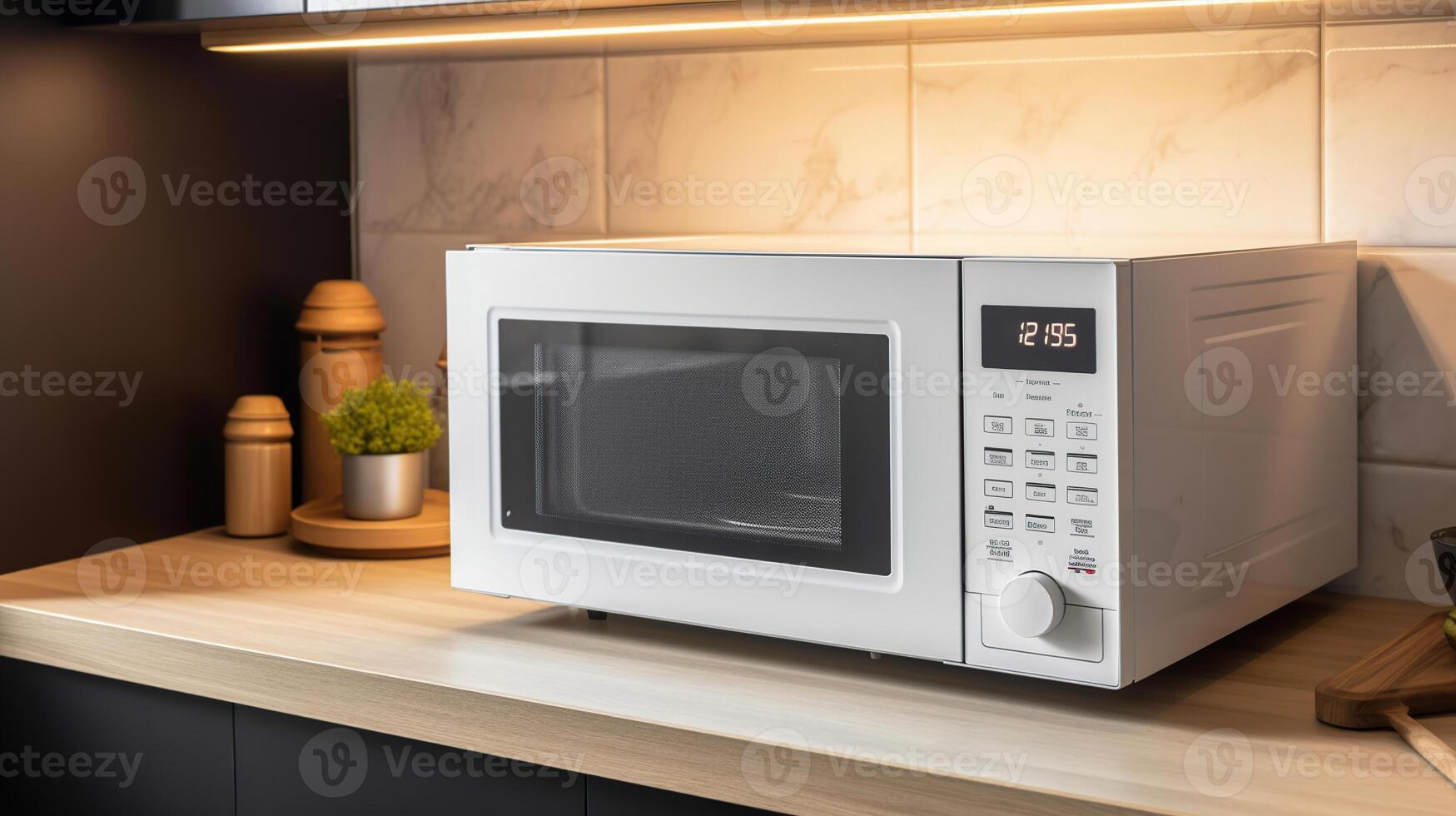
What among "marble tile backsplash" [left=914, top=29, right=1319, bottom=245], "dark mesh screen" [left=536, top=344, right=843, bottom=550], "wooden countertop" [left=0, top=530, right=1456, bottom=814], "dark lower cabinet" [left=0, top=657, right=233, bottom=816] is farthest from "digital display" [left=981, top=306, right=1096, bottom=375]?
"dark lower cabinet" [left=0, top=657, right=233, bottom=816]

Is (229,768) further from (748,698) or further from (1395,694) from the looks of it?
(1395,694)

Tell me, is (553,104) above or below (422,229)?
above

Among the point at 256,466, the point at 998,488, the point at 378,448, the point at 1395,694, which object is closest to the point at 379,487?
the point at 378,448

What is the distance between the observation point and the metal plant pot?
1335 mm

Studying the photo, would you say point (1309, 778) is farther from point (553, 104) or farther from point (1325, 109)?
point (553, 104)

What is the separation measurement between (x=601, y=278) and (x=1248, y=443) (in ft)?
1.54

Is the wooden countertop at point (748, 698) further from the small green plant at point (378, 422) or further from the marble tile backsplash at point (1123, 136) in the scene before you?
the marble tile backsplash at point (1123, 136)

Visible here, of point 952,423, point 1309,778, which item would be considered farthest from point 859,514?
point 1309,778

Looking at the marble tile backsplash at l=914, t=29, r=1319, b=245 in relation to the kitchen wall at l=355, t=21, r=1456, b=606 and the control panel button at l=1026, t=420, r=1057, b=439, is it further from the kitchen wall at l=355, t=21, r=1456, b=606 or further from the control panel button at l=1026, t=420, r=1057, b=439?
the control panel button at l=1026, t=420, r=1057, b=439

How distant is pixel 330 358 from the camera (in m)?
1.47

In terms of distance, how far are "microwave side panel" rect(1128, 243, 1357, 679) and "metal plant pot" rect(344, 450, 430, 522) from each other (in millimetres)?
771

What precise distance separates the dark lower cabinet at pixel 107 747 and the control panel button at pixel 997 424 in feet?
2.03

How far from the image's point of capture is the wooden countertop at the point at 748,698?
756mm

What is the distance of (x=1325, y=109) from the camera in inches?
43.5
